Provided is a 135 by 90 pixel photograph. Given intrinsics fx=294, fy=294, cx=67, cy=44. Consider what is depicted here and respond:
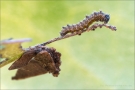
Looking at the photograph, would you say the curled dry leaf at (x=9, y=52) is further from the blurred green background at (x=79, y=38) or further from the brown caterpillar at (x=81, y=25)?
the blurred green background at (x=79, y=38)

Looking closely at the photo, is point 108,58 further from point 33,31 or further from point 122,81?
point 33,31

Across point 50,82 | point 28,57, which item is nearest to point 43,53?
point 28,57

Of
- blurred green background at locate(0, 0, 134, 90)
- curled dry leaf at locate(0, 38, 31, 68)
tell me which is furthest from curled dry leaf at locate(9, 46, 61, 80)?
blurred green background at locate(0, 0, 134, 90)

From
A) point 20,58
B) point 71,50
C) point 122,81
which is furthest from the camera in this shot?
point 71,50

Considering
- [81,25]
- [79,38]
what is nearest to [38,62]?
[81,25]

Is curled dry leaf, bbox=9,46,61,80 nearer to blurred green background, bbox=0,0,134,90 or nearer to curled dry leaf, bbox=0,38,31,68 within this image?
curled dry leaf, bbox=0,38,31,68

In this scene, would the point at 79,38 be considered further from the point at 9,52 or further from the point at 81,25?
the point at 9,52

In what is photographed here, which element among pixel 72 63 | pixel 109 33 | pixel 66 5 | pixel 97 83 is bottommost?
pixel 97 83
